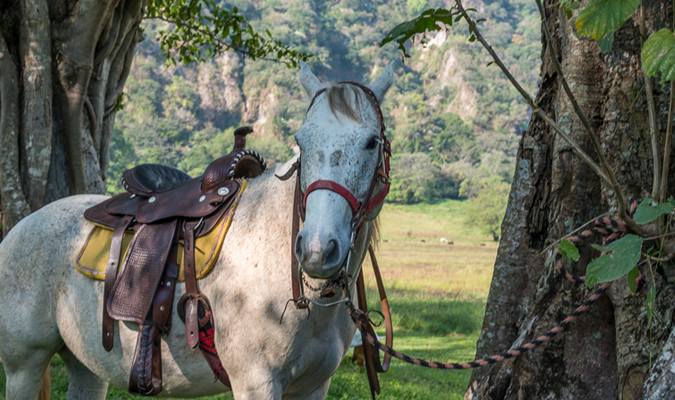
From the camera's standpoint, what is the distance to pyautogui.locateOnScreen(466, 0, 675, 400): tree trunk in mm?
1984

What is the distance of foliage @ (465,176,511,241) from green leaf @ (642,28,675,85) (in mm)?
49267

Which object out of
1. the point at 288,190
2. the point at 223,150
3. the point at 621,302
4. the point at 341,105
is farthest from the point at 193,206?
the point at 223,150

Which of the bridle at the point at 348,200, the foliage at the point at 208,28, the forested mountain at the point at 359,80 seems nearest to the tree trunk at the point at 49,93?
the foliage at the point at 208,28

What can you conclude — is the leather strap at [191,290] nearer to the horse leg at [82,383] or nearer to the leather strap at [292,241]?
the leather strap at [292,241]

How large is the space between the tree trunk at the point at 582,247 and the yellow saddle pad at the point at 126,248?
1450 millimetres

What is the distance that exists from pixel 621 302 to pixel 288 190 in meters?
1.46

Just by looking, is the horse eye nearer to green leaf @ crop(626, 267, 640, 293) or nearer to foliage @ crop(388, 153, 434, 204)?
green leaf @ crop(626, 267, 640, 293)

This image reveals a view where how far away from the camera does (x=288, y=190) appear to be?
7.29ft

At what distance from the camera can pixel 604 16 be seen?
1427 millimetres

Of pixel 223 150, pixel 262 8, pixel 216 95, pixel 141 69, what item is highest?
pixel 262 8

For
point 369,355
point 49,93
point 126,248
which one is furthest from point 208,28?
point 369,355

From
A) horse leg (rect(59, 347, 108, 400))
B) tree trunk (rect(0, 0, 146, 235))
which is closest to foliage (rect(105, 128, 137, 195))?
tree trunk (rect(0, 0, 146, 235))

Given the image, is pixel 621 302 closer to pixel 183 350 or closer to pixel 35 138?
pixel 183 350

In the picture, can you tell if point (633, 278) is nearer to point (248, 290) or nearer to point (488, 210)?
point (248, 290)
